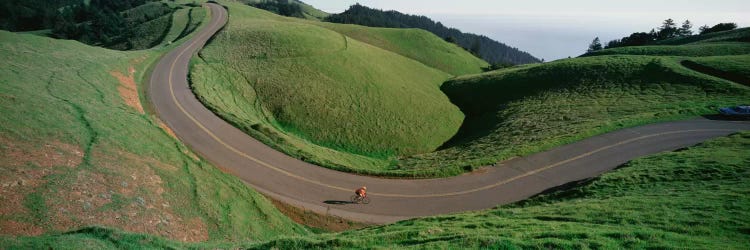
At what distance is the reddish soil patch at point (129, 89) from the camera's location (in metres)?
30.5

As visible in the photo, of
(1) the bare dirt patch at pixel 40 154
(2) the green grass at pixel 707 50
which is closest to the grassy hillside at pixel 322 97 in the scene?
(1) the bare dirt patch at pixel 40 154

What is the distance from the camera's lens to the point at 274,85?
147 ft

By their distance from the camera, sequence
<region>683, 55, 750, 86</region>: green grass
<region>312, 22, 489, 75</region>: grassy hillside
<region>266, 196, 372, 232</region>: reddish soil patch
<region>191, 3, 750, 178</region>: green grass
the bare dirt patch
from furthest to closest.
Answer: <region>312, 22, 489, 75</region>: grassy hillside, <region>683, 55, 750, 86</region>: green grass, <region>191, 3, 750, 178</region>: green grass, <region>266, 196, 372, 232</region>: reddish soil patch, the bare dirt patch

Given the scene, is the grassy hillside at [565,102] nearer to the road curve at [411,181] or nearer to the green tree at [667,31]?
the road curve at [411,181]

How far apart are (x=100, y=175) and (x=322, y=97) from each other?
2978 cm

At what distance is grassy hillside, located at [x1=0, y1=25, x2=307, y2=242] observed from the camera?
532 inches

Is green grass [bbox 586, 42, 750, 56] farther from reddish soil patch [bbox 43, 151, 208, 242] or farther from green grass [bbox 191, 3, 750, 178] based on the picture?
reddish soil patch [bbox 43, 151, 208, 242]

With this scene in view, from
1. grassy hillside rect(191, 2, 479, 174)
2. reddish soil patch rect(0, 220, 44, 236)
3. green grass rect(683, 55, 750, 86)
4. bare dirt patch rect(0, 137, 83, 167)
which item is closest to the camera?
reddish soil patch rect(0, 220, 44, 236)

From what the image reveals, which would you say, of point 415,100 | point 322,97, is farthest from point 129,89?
point 415,100

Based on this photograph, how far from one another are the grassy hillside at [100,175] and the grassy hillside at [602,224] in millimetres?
2408

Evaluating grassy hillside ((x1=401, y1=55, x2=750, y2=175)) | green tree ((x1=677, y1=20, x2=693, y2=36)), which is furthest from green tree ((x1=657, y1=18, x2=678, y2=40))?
grassy hillside ((x1=401, y1=55, x2=750, y2=175))

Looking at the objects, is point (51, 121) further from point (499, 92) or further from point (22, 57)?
point (499, 92)

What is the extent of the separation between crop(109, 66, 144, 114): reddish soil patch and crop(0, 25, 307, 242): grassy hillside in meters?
2.57

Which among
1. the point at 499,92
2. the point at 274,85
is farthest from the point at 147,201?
Result: the point at 499,92
